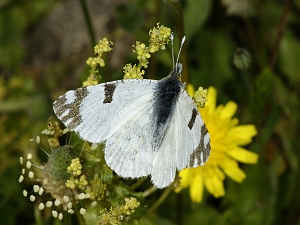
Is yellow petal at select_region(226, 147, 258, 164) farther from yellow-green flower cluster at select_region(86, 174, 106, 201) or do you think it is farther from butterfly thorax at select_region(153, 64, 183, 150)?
yellow-green flower cluster at select_region(86, 174, 106, 201)

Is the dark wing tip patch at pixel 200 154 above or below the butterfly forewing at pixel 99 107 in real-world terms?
below

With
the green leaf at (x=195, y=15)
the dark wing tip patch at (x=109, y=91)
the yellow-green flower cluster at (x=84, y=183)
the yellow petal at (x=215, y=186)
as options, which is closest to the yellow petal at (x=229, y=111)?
the yellow petal at (x=215, y=186)

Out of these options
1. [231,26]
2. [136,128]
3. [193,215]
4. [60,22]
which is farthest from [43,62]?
[136,128]

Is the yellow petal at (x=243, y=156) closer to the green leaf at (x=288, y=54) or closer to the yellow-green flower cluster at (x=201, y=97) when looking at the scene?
the yellow-green flower cluster at (x=201, y=97)

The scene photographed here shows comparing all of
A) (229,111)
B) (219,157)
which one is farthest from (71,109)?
(229,111)

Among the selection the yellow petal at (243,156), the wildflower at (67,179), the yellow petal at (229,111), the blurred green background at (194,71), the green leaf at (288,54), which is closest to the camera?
the wildflower at (67,179)

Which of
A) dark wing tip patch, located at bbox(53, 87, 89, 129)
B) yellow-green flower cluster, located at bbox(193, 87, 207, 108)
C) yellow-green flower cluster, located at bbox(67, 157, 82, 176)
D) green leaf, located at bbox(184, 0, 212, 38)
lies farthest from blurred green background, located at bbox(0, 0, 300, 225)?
yellow-green flower cluster, located at bbox(67, 157, 82, 176)

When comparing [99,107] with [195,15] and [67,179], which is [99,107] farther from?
[195,15]
